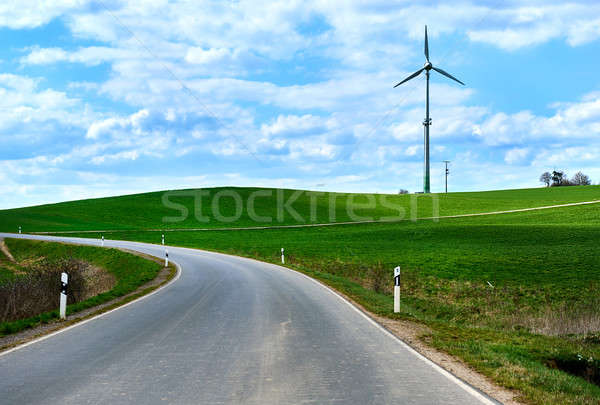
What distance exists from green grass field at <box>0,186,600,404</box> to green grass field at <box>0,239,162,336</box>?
8.06m

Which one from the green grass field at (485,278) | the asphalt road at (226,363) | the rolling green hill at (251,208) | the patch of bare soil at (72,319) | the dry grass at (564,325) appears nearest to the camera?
the asphalt road at (226,363)

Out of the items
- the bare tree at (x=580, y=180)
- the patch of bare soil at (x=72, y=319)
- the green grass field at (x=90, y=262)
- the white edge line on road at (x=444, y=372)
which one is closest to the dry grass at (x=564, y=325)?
the white edge line on road at (x=444, y=372)

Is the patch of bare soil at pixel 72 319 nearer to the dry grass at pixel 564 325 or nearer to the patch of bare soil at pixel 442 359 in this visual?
the patch of bare soil at pixel 442 359

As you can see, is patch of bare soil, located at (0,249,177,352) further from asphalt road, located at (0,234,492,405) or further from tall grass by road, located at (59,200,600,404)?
tall grass by road, located at (59,200,600,404)

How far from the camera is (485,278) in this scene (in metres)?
25.5

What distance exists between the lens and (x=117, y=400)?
5.90 metres

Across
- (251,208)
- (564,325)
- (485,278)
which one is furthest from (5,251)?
(564,325)

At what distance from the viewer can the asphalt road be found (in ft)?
20.2

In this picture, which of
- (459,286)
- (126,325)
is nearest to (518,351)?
(126,325)

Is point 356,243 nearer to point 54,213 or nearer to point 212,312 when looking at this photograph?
point 212,312

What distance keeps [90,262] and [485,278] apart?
2507 cm

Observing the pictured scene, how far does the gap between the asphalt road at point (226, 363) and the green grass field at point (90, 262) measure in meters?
1.74

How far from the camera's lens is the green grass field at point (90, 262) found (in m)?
14.7

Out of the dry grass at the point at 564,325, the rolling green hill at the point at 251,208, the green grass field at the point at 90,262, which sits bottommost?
the dry grass at the point at 564,325
